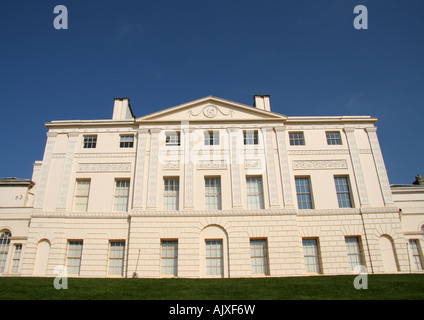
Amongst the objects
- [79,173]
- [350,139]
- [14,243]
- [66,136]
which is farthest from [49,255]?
[350,139]

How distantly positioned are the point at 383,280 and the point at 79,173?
20.5 m

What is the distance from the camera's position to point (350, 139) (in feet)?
79.5

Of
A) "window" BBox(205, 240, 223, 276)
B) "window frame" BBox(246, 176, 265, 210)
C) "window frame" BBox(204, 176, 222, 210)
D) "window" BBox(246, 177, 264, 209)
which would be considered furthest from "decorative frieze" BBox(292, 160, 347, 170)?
"window" BBox(205, 240, 223, 276)

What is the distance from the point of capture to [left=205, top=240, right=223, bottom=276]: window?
67.4 feet

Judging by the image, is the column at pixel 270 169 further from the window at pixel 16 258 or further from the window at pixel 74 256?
the window at pixel 16 258

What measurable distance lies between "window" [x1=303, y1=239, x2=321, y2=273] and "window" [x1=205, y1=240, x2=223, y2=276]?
5695mm

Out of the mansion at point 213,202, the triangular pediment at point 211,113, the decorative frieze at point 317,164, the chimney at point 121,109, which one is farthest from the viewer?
the chimney at point 121,109

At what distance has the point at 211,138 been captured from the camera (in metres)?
24.0

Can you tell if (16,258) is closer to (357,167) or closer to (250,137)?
(250,137)

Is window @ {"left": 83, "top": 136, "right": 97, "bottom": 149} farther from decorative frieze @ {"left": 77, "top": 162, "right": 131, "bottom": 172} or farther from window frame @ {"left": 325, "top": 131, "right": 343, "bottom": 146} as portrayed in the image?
window frame @ {"left": 325, "top": 131, "right": 343, "bottom": 146}

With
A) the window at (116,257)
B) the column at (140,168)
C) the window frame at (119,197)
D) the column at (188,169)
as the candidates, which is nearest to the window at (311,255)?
the column at (188,169)

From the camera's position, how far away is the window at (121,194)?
22609mm

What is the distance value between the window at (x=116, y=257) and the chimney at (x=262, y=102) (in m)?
14.7

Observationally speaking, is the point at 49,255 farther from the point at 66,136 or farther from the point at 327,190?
the point at 327,190
